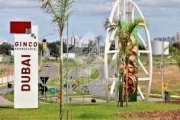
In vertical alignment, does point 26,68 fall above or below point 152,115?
above

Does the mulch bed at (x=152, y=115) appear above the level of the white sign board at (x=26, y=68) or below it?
below

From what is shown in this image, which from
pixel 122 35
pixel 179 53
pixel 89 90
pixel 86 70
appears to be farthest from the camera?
pixel 86 70

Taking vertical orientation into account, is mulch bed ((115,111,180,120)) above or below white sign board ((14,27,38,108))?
below

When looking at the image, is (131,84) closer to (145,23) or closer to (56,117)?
(145,23)

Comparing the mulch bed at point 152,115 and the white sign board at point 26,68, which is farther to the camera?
the white sign board at point 26,68

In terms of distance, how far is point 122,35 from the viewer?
34812 millimetres

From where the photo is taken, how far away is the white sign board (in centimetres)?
3234

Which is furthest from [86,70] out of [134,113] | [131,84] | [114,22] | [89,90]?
[134,113]

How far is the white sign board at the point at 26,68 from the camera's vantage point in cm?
3234

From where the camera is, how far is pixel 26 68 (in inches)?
1278

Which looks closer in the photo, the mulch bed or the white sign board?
the mulch bed

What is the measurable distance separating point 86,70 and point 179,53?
27572mm

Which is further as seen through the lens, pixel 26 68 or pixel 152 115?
pixel 26 68

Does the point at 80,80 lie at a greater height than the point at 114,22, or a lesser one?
lesser
